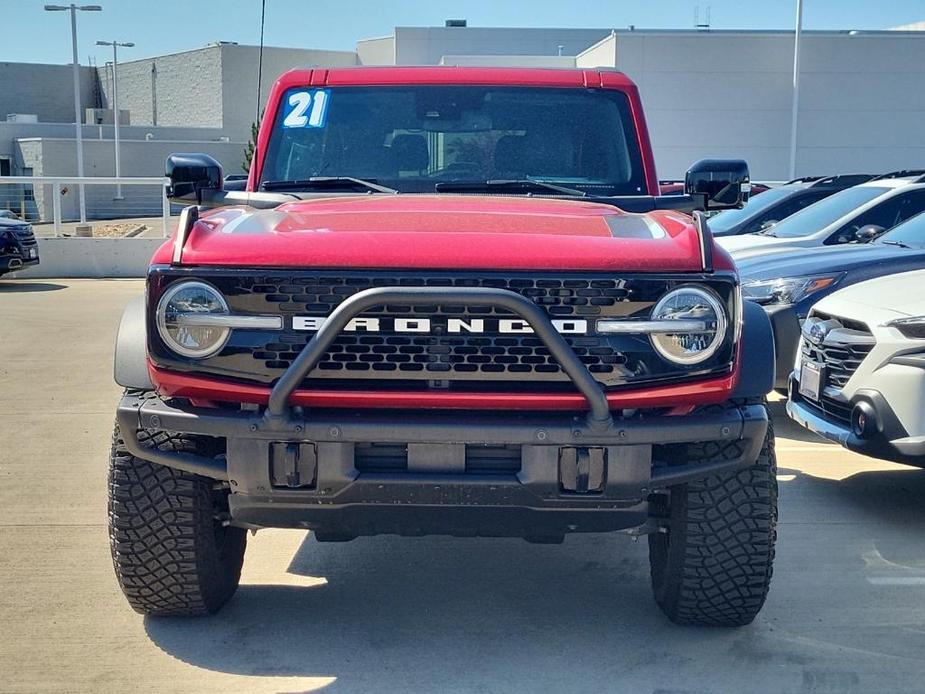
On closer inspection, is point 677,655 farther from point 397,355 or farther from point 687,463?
point 397,355

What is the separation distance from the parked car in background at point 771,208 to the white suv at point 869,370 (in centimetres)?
683

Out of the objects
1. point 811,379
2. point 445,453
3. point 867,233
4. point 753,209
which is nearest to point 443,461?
point 445,453

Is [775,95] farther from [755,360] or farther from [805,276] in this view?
[755,360]

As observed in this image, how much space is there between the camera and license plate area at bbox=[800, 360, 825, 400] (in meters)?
6.03

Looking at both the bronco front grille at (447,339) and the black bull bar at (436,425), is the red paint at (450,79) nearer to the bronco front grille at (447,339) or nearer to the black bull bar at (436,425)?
the bronco front grille at (447,339)

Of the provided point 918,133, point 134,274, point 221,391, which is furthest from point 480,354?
point 918,133

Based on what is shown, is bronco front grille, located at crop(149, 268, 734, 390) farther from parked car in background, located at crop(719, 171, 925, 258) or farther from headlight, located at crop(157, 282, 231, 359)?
parked car in background, located at crop(719, 171, 925, 258)

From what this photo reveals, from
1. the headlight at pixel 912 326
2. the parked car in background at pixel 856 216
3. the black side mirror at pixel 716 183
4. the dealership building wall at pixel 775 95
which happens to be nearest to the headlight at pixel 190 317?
the black side mirror at pixel 716 183

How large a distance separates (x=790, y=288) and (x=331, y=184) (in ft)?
13.4

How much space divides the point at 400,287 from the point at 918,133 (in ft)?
117

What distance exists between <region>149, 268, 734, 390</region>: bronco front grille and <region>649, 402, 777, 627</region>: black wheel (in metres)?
0.54

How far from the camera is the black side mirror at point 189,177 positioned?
4902 mm

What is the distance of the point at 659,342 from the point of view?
355 cm

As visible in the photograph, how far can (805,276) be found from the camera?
26.1 ft
